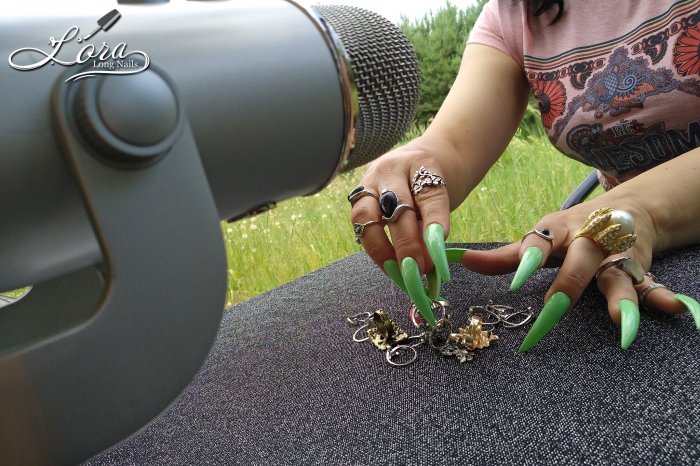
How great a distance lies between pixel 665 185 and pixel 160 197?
475 millimetres

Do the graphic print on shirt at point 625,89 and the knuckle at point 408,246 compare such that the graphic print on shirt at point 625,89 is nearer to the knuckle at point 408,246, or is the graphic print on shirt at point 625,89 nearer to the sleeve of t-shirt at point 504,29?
the sleeve of t-shirt at point 504,29

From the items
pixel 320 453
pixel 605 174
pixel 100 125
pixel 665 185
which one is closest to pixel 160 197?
pixel 100 125

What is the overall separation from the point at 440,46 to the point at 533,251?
159cm

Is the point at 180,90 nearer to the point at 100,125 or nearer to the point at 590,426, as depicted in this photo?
the point at 100,125

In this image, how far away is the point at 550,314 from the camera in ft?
1.64

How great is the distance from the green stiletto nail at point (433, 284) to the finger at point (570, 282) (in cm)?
8

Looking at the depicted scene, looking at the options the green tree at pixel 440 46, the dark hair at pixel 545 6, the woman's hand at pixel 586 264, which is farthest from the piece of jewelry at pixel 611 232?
the green tree at pixel 440 46

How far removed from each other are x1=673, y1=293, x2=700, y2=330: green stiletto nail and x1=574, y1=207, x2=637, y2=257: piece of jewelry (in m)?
0.05

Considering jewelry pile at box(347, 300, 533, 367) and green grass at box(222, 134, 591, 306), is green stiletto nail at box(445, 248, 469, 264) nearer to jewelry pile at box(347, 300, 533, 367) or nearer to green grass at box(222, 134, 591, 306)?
jewelry pile at box(347, 300, 533, 367)

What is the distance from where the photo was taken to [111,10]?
0.33 metres

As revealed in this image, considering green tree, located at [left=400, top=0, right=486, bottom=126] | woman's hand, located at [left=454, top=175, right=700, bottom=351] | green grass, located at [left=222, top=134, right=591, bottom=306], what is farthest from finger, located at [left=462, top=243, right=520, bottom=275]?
green tree, located at [left=400, top=0, right=486, bottom=126]

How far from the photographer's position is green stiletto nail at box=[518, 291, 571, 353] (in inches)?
19.5

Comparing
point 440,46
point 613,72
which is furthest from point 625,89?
point 440,46

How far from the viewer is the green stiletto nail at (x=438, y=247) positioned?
1.59 feet
